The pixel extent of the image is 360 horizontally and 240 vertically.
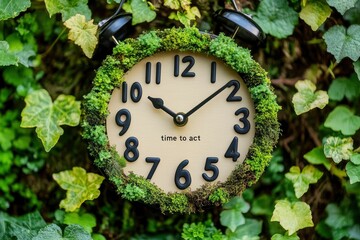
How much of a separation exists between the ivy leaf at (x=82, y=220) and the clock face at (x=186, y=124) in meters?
0.26

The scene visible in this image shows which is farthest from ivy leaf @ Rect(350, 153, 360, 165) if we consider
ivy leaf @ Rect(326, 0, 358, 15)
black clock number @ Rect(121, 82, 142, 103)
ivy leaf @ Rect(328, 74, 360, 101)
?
black clock number @ Rect(121, 82, 142, 103)

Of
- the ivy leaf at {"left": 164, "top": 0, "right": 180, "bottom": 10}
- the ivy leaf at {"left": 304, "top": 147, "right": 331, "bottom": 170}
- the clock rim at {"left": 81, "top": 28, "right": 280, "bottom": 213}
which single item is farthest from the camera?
the ivy leaf at {"left": 304, "top": 147, "right": 331, "bottom": 170}

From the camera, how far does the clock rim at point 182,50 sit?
169 centimetres

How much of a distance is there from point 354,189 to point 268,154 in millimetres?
460

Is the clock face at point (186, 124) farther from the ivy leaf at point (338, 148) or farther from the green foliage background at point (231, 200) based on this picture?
the ivy leaf at point (338, 148)

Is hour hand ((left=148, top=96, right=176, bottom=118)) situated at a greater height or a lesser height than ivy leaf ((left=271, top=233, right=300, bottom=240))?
greater

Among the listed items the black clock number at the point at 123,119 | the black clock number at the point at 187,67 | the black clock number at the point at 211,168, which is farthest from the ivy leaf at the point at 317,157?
the black clock number at the point at 123,119

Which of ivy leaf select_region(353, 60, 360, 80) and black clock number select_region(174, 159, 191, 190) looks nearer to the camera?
black clock number select_region(174, 159, 191, 190)

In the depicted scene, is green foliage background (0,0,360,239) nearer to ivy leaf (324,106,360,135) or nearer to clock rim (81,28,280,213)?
ivy leaf (324,106,360,135)

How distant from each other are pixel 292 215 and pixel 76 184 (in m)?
0.66

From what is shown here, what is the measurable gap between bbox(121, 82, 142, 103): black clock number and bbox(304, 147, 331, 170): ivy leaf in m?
0.58

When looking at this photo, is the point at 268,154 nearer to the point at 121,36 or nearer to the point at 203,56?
the point at 203,56

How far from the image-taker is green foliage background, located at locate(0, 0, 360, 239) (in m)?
1.82

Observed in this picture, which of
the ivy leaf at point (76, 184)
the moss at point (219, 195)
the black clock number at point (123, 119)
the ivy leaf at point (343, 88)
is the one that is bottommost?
the ivy leaf at point (76, 184)
